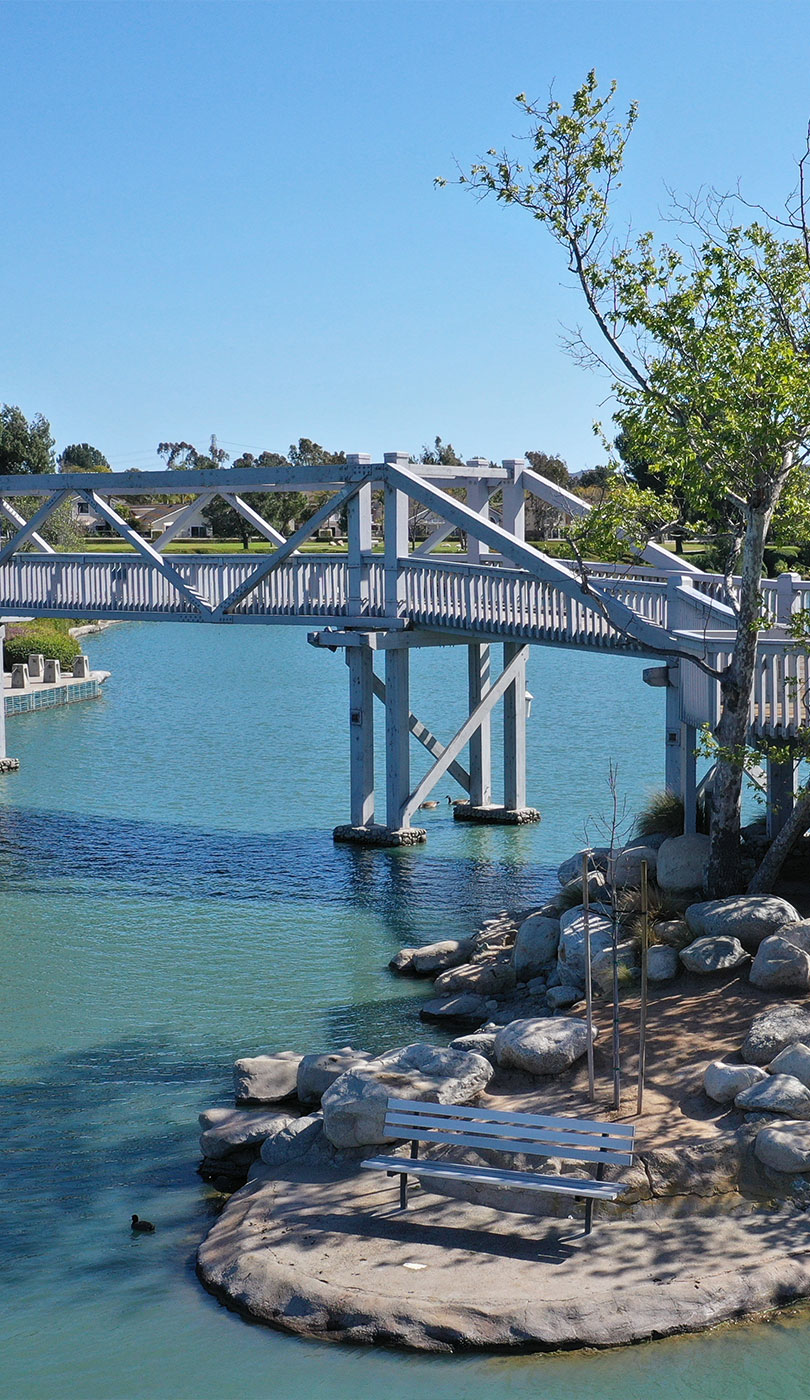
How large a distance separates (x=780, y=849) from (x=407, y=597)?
9392mm

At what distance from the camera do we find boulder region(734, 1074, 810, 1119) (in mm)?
11266

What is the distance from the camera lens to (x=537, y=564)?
65.1 ft

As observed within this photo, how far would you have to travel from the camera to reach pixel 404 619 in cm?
2298

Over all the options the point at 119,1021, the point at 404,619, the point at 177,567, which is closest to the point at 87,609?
the point at 177,567

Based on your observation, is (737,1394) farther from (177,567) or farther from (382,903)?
(177,567)

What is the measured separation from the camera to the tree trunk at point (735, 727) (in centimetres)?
1516

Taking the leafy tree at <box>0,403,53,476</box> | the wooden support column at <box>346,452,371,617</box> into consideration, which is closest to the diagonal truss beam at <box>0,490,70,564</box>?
the wooden support column at <box>346,452,371,617</box>

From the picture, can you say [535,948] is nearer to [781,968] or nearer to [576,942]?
[576,942]

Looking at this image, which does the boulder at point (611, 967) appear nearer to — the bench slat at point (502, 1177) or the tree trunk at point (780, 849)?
the tree trunk at point (780, 849)

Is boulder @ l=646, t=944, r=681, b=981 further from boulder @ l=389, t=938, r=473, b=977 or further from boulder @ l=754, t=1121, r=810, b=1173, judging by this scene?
boulder @ l=389, t=938, r=473, b=977

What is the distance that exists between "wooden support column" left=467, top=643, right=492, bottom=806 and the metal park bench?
14.2 m

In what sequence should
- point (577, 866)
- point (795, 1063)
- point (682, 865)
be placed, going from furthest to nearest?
1. point (577, 866)
2. point (682, 865)
3. point (795, 1063)

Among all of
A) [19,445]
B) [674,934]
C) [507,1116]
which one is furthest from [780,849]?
[19,445]

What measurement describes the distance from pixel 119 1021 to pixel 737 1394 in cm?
866
